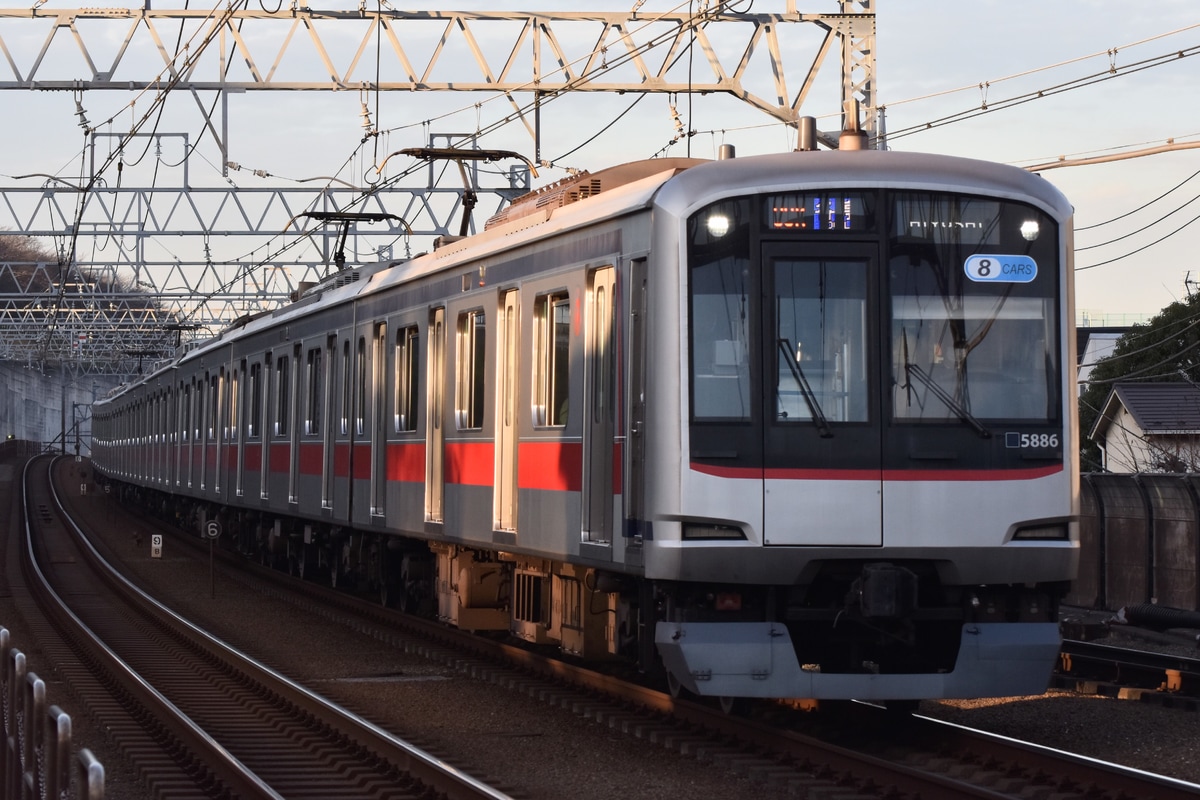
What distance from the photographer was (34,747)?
601 cm

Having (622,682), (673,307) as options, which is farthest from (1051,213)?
(622,682)

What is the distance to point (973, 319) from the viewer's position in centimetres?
916

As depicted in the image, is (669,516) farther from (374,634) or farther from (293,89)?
(293,89)

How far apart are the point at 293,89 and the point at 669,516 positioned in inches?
466

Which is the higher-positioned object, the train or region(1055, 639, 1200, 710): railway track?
the train

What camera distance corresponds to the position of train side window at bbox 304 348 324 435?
18688 millimetres

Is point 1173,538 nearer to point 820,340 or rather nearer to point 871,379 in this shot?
point 871,379

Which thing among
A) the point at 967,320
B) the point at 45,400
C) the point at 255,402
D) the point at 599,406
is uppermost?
the point at 45,400

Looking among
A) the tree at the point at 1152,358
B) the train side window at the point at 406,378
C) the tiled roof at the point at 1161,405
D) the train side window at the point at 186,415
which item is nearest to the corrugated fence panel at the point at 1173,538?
the train side window at the point at 406,378

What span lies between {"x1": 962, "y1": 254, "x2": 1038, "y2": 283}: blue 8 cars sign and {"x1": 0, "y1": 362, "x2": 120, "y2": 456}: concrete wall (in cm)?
9310

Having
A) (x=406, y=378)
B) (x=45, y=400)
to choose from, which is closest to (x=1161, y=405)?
(x=406, y=378)

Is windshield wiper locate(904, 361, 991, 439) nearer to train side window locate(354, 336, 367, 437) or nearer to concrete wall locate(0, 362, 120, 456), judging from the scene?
train side window locate(354, 336, 367, 437)

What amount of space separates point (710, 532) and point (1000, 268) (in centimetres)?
209

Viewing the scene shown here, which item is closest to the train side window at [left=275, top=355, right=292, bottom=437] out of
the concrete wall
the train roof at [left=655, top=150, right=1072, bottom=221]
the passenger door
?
the passenger door
